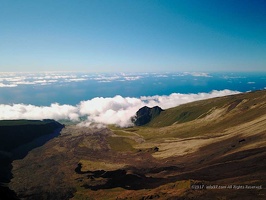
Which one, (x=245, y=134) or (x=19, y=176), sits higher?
(x=245, y=134)

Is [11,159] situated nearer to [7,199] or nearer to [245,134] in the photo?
[7,199]

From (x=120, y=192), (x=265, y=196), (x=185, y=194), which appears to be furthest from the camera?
(x=120, y=192)

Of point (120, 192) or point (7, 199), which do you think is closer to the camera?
point (7, 199)

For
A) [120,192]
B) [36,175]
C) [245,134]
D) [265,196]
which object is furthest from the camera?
[36,175]

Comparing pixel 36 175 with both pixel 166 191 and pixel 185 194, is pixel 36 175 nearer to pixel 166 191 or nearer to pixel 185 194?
pixel 166 191

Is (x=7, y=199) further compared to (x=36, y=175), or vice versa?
(x=36, y=175)

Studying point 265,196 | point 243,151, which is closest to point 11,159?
point 243,151

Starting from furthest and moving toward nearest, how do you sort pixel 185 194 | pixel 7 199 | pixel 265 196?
1. pixel 7 199
2. pixel 185 194
3. pixel 265 196

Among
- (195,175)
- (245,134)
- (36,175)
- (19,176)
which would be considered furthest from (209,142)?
(19,176)

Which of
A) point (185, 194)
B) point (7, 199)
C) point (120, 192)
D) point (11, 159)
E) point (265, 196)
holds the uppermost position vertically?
point (265, 196)
